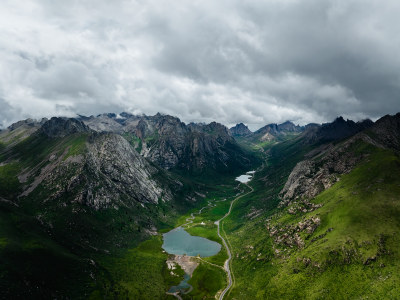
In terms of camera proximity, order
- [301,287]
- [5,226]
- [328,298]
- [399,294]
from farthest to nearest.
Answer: [5,226] → [301,287] → [328,298] → [399,294]

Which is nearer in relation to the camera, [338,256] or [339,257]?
[339,257]

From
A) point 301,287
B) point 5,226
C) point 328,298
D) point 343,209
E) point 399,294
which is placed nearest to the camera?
point 399,294

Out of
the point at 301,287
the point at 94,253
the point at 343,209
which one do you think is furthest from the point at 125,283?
the point at 343,209

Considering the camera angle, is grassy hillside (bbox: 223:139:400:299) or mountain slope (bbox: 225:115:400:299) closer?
grassy hillside (bbox: 223:139:400:299)

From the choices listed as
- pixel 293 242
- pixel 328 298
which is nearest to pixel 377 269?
pixel 328 298

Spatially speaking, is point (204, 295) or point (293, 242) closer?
point (204, 295)

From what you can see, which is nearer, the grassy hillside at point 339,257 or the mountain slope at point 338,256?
the grassy hillside at point 339,257

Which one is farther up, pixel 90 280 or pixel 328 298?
pixel 90 280

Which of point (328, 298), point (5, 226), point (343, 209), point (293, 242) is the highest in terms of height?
point (5, 226)

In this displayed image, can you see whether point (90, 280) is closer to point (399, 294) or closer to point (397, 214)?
point (399, 294)

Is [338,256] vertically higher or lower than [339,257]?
higher
